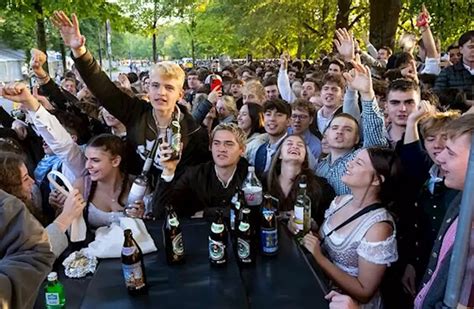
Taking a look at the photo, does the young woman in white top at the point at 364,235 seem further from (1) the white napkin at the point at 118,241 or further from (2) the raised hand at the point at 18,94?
(2) the raised hand at the point at 18,94

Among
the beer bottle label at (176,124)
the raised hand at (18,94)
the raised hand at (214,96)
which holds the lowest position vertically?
the beer bottle label at (176,124)

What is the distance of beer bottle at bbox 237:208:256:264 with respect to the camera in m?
2.42

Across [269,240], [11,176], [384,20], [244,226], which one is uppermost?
[384,20]

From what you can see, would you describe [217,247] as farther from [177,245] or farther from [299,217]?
[299,217]

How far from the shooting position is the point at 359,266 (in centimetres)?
254

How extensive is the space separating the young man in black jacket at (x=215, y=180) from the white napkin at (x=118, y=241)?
2.27 ft

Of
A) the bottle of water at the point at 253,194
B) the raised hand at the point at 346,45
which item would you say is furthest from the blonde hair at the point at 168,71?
the raised hand at the point at 346,45

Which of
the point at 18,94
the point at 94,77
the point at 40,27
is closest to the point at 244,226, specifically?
the point at 94,77

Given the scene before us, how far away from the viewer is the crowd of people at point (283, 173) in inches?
77.0

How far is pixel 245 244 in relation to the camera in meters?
2.41

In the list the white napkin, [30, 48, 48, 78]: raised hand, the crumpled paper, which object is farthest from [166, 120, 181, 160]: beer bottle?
[30, 48, 48, 78]: raised hand

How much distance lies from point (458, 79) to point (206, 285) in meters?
4.84

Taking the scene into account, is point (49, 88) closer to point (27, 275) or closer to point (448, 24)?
point (27, 275)

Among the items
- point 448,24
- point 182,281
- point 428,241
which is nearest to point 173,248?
point 182,281
